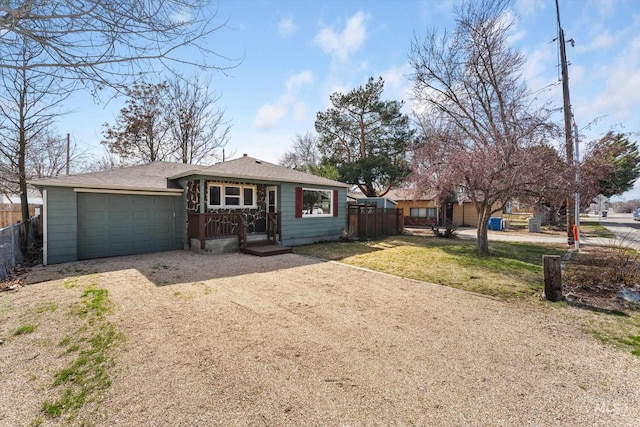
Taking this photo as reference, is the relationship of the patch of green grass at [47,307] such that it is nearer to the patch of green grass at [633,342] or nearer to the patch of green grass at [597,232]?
the patch of green grass at [633,342]

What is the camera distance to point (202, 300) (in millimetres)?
4672

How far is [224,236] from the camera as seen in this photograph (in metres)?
9.38

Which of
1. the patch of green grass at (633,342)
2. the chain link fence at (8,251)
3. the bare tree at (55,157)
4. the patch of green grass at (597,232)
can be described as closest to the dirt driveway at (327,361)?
the patch of green grass at (633,342)

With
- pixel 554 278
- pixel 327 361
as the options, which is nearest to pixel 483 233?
pixel 554 278

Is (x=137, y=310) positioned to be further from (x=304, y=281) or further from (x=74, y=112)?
(x=74, y=112)

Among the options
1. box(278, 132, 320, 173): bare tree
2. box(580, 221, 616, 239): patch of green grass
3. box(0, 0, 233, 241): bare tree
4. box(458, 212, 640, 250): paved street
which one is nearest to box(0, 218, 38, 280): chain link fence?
box(0, 0, 233, 241): bare tree

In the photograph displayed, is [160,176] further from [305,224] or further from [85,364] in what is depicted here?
[85,364]

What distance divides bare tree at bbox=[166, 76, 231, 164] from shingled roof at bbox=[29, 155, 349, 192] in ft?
27.7

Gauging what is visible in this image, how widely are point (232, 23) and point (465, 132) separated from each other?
8.52 m

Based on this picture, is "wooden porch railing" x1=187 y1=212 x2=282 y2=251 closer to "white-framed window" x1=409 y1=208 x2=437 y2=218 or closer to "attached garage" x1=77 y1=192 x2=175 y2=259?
"attached garage" x1=77 y1=192 x2=175 y2=259

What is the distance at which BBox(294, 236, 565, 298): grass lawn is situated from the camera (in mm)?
5762

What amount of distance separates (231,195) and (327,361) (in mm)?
8278

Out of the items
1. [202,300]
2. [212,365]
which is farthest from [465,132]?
[212,365]

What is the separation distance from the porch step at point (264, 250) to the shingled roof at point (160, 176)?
225 cm
